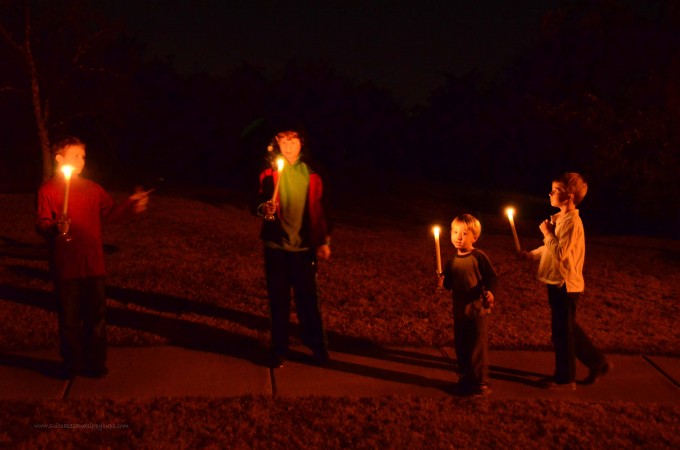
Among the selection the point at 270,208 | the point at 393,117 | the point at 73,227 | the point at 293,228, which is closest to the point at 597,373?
the point at 293,228

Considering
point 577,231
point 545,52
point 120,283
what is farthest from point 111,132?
point 577,231

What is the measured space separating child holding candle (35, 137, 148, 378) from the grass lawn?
1.86ft

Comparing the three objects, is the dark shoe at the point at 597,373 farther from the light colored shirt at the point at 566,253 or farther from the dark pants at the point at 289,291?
the dark pants at the point at 289,291

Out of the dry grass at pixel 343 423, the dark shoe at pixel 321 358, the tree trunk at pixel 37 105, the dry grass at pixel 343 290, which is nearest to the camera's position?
the dry grass at pixel 343 423

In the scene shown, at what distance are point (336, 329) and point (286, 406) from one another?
2.06m

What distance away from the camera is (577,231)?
4887 mm

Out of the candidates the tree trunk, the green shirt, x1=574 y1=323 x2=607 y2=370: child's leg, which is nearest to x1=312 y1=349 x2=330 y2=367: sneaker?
the green shirt

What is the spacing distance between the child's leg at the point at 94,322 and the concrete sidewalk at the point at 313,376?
A: 165mm

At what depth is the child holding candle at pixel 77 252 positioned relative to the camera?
483 cm

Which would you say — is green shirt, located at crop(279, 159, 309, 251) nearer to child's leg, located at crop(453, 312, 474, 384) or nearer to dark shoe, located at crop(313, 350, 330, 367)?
dark shoe, located at crop(313, 350, 330, 367)

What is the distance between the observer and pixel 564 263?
4.86 metres

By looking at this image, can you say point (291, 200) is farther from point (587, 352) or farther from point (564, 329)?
point (587, 352)

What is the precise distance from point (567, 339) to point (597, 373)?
494mm

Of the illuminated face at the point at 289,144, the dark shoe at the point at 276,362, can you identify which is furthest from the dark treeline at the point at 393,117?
the dark shoe at the point at 276,362
